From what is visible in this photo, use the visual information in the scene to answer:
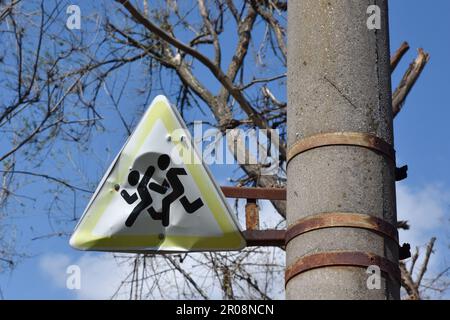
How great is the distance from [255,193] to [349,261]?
81 cm

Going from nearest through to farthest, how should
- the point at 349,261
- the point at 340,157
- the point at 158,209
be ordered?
the point at 349,261, the point at 340,157, the point at 158,209

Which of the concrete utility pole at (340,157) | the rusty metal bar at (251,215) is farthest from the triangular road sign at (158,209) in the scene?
the concrete utility pole at (340,157)

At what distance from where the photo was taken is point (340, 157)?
2699mm

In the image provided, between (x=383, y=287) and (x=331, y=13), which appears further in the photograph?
(x=331, y=13)

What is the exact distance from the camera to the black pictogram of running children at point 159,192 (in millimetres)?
3176

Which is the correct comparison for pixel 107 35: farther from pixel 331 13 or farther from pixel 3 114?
pixel 331 13

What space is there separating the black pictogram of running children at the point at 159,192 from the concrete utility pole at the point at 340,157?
19.4 inches

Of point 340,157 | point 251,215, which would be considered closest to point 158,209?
point 251,215

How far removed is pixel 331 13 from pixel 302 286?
2.78 feet

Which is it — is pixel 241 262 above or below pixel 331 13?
above

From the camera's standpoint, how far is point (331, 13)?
292cm

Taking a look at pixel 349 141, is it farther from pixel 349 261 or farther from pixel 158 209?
pixel 158 209

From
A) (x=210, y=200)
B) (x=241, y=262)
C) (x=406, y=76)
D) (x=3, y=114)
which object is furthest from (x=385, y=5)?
(x=406, y=76)
